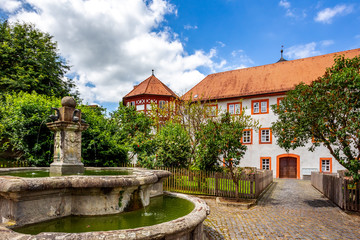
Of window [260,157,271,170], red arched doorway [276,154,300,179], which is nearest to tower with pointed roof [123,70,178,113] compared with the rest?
window [260,157,271,170]

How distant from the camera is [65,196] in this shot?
438 centimetres

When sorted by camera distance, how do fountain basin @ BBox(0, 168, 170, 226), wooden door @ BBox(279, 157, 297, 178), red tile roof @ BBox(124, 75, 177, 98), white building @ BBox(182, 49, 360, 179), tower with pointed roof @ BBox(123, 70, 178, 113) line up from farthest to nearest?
red tile roof @ BBox(124, 75, 177, 98)
tower with pointed roof @ BBox(123, 70, 178, 113)
wooden door @ BBox(279, 157, 297, 178)
white building @ BBox(182, 49, 360, 179)
fountain basin @ BBox(0, 168, 170, 226)

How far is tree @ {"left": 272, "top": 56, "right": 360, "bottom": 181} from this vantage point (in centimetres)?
882

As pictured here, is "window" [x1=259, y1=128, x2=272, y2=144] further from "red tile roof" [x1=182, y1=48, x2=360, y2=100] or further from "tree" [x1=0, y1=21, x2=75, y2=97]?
"tree" [x1=0, y1=21, x2=75, y2=97]

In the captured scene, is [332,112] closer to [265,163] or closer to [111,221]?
[111,221]

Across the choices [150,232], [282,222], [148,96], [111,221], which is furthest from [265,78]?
[150,232]

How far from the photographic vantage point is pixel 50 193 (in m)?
Result: 4.16

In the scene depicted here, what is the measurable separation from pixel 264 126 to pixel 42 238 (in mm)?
23430

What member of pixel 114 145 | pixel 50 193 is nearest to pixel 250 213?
pixel 50 193

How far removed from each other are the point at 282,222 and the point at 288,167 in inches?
700

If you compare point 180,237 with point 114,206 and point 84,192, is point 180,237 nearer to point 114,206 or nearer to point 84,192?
point 114,206

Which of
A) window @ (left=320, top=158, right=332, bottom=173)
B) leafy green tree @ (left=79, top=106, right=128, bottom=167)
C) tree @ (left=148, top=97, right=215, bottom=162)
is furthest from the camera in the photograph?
window @ (left=320, top=158, right=332, bottom=173)

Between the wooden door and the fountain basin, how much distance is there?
70.8 feet

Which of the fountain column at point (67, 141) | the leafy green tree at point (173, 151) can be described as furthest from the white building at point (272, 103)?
the fountain column at point (67, 141)
